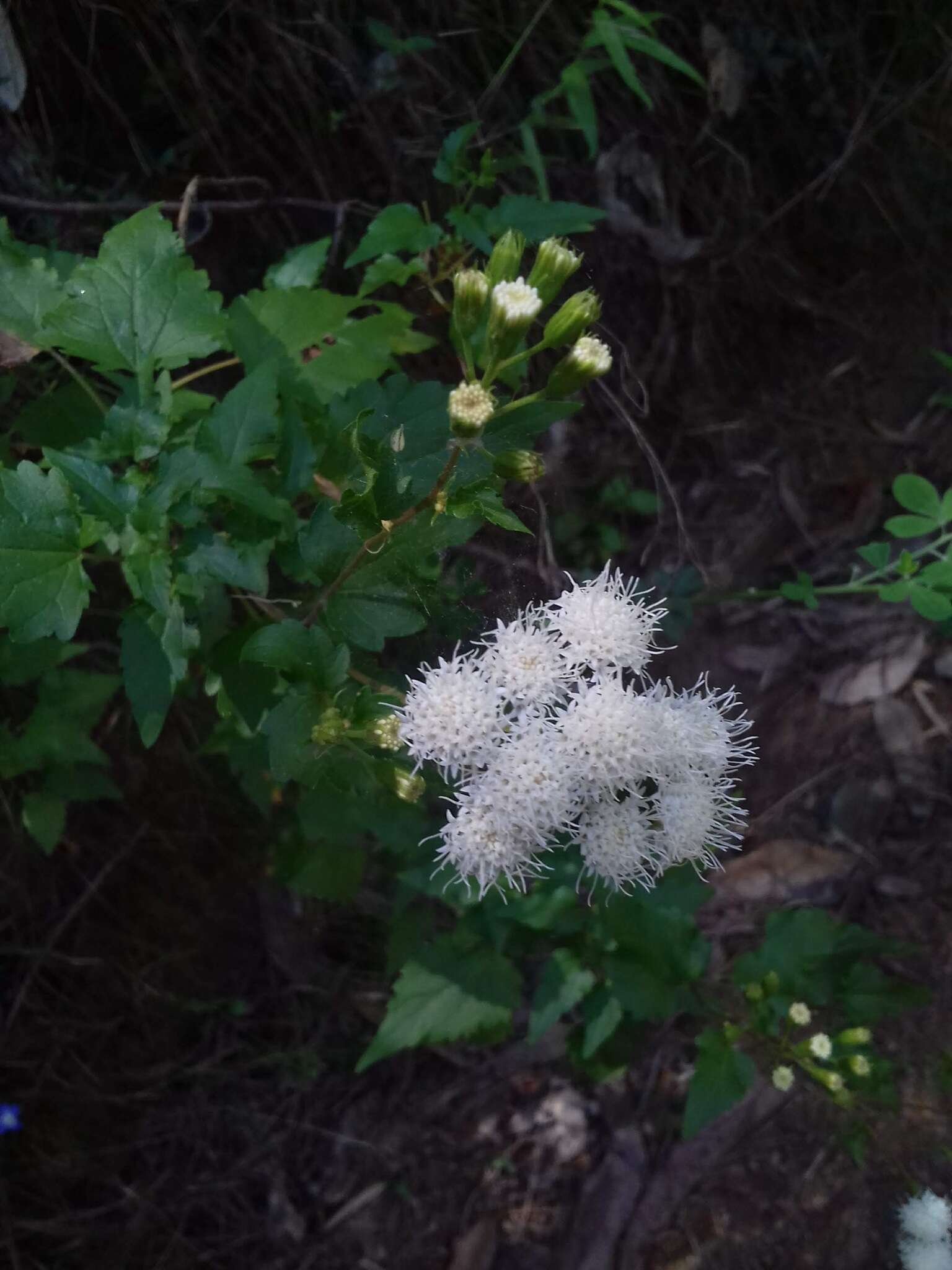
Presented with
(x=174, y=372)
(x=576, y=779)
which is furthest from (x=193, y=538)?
(x=174, y=372)

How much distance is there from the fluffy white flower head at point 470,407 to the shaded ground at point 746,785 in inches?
53.3

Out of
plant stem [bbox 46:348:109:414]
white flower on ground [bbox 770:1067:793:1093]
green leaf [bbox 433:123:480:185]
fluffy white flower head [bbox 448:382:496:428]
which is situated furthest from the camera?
white flower on ground [bbox 770:1067:793:1093]

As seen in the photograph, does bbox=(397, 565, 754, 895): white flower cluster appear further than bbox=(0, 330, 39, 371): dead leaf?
No

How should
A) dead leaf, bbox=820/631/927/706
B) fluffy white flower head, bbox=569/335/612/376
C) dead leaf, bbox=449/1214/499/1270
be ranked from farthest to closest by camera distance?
dead leaf, bbox=820/631/927/706 → dead leaf, bbox=449/1214/499/1270 → fluffy white flower head, bbox=569/335/612/376

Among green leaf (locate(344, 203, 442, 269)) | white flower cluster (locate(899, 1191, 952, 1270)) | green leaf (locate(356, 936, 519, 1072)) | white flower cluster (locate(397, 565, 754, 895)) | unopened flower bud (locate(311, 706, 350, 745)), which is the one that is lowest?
white flower cluster (locate(899, 1191, 952, 1270))

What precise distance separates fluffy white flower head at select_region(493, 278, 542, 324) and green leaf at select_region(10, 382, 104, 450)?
920 mm

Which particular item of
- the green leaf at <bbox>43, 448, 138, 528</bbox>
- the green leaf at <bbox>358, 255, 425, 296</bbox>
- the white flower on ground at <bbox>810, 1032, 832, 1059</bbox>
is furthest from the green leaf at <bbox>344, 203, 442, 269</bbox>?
the white flower on ground at <bbox>810, 1032, 832, 1059</bbox>

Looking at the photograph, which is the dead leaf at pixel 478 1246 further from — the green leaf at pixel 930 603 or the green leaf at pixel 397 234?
the green leaf at pixel 397 234

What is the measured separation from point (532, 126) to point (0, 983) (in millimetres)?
2883

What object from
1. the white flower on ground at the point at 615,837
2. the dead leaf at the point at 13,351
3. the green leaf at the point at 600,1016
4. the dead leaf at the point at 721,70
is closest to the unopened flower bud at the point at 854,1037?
the green leaf at the point at 600,1016

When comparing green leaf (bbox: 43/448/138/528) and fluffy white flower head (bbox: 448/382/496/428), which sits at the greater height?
fluffy white flower head (bbox: 448/382/496/428)

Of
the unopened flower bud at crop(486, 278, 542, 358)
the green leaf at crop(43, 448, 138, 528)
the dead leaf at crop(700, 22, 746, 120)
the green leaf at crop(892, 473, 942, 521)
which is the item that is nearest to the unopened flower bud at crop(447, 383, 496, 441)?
the unopened flower bud at crop(486, 278, 542, 358)

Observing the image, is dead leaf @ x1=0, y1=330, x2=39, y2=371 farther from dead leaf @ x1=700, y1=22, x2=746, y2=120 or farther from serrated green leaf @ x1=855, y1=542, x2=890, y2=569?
dead leaf @ x1=700, y1=22, x2=746, y2=120

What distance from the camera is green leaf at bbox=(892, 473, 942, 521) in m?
2.19
